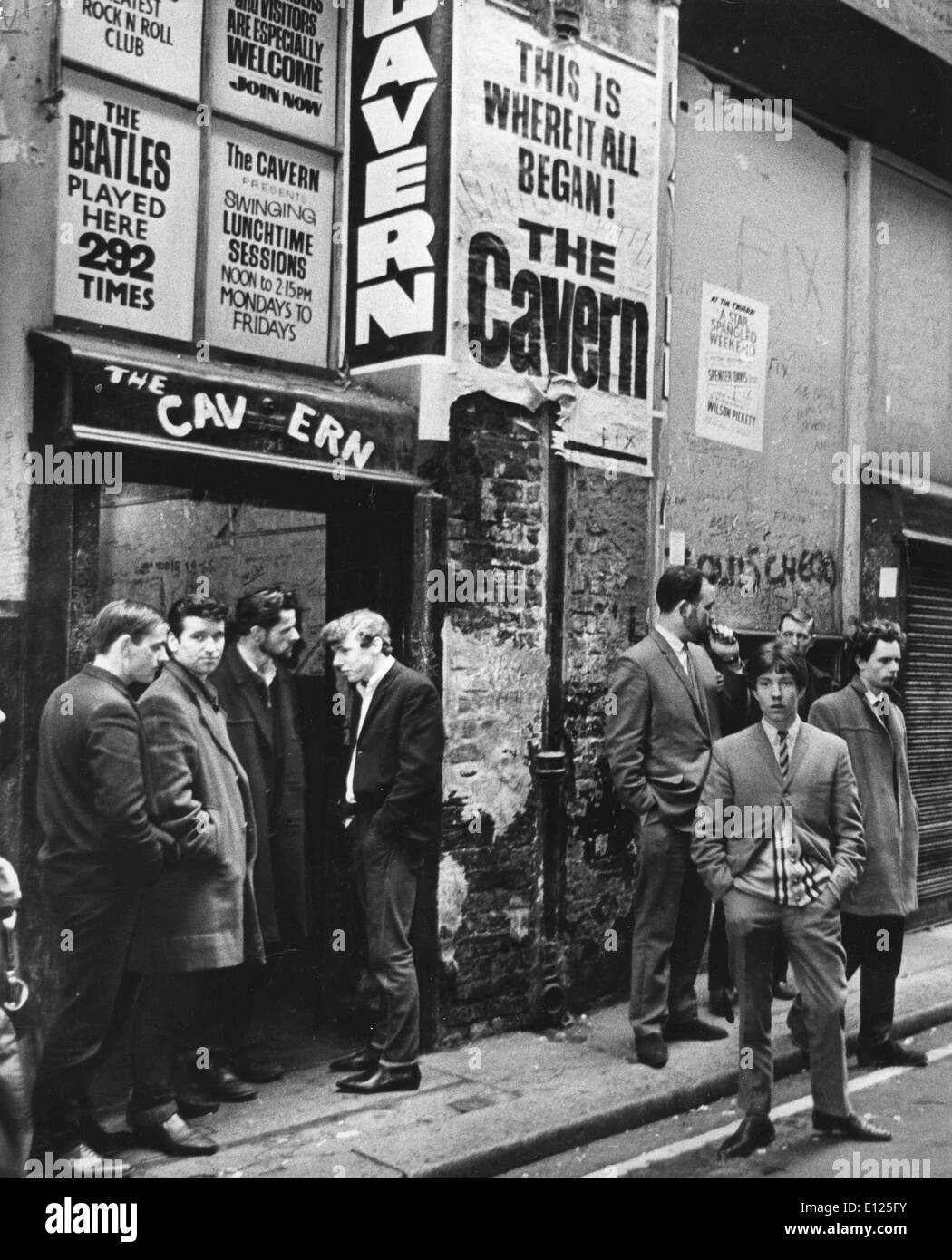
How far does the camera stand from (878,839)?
601 cm

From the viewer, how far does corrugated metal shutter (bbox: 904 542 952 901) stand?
9.50m

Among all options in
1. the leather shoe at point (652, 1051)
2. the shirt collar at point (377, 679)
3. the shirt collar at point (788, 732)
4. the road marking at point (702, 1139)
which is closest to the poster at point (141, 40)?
the shirt collar at point (377, 679)

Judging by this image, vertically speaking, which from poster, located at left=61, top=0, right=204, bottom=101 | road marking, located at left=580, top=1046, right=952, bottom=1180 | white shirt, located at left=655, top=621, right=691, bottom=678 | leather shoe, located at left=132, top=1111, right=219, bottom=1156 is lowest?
road marking, located at left=580, top=1046, right=952, bottom=1180

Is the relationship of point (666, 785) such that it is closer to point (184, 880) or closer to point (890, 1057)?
point (890, 1057)

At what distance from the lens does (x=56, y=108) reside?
507cm

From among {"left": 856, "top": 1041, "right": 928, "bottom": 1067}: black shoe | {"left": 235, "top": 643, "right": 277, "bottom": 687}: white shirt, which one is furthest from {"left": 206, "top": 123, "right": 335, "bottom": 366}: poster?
{"left": 856, "top": 1041, "right": 928, "bottom": 1067}: black shoe

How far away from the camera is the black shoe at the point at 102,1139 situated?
4586 mm

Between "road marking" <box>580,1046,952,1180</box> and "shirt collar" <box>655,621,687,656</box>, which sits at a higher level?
"shirt collar" <box>655,621,687,656</box>

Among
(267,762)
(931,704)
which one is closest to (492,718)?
(267,762)

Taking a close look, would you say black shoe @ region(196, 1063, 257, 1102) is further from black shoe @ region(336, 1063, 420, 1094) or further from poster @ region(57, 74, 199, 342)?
poster @ region(57, 74, 199, 342)

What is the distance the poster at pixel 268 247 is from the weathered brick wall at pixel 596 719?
162 cm

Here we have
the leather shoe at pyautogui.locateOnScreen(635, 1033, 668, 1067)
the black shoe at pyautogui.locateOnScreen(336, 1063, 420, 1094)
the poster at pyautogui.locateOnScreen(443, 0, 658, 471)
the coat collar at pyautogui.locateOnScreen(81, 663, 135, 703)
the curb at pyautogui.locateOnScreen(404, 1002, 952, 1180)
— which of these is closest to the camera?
the coat collar at pyautogui.locateOnScreen(81, 663, 135, 703)

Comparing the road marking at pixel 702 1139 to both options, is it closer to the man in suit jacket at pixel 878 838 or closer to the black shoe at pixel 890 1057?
the black shoe at pixel 890 1057

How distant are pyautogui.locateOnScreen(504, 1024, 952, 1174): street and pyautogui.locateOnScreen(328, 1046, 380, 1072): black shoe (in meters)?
1.01
